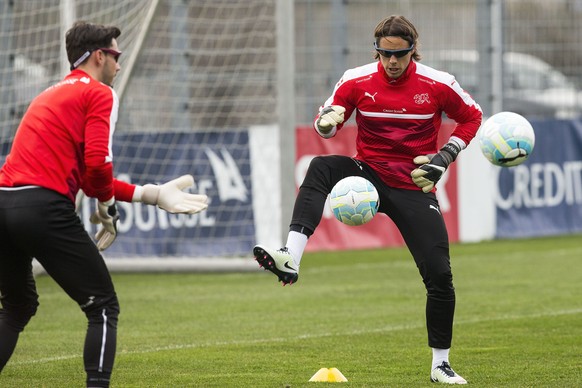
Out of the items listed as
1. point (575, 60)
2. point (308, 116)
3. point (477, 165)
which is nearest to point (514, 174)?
point (477, 165)

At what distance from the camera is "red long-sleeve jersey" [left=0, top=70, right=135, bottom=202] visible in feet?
21.2

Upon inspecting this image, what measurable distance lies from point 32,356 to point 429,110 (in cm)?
345

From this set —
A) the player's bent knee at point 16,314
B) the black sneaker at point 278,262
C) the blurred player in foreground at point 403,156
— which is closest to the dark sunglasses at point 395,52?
the blurred player in foreground at point 403,156

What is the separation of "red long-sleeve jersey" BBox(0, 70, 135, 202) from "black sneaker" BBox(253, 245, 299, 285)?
1.32m

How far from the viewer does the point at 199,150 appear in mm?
16203

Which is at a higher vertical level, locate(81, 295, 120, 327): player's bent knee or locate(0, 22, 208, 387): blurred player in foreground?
locate(0, 22, 208, 387): blurred player in foreground

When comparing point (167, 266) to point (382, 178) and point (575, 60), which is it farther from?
point (575, 60)

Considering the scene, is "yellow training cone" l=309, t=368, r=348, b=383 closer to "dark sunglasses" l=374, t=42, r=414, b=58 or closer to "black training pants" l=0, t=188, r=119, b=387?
"black training pants" l=0, t=188, r=119, b=387

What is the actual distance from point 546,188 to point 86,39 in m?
14.0

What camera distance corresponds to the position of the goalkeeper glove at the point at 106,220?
681 cm

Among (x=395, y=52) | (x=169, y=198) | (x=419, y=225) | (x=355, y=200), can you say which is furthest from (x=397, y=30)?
(x=169, y=198)

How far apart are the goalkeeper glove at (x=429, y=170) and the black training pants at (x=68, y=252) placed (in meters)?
2.29

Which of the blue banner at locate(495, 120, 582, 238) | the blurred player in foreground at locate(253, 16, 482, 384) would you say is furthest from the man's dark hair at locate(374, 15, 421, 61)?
the blue banner at locate(495, 120, 582, 238)

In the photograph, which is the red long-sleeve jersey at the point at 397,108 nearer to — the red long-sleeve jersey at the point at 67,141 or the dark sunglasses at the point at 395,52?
the dark sunglasses at the point at 395,52
